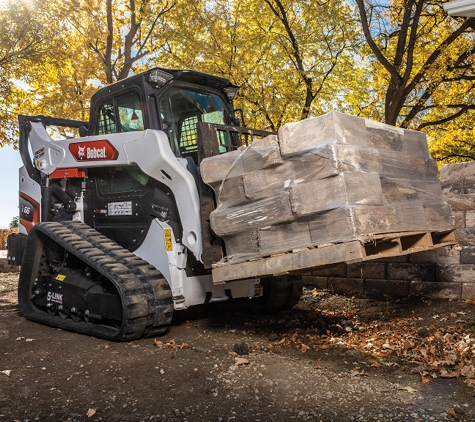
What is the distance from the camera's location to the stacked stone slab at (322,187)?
4.89m

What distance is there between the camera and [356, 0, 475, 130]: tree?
12.5 m

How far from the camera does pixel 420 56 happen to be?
16.4 metres

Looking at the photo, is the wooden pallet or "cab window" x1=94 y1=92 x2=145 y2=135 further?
"cab window" x1=94 y1=92 x2=145 y2=135

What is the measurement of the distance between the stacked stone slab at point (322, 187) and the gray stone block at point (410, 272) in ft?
5.95

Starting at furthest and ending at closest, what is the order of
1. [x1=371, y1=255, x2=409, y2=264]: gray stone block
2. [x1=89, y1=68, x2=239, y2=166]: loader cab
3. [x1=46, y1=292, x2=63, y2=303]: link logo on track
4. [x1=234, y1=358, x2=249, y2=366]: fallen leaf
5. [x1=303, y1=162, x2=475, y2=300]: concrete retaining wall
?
[x1=371, y1=255, x2=409, y2=264]: gray stone block
[x1=303, y1=162, x2=475, y2=300]: concrete retaining wall
[x1=46, y1=292, x2=63, y2=303]: link logo on track
[x1=89, y1=68, x2=239, y2=166]: loader cab
[x1=234, y1=358, x2=249, y2=366]: fallen leaf

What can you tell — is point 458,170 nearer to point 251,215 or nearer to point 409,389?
point 251,215

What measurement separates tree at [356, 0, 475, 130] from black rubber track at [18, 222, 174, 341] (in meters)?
7.92

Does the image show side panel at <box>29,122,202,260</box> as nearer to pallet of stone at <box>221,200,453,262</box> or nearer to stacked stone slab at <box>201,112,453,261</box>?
stacked stone slab at <box>201,112,453,261</box>

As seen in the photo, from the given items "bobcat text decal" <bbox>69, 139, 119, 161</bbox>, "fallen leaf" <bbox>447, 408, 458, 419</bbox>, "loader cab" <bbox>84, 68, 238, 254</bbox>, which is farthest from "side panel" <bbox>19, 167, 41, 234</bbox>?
"fallen leaf" <bbox>447, 408, 458, 419</bbox>

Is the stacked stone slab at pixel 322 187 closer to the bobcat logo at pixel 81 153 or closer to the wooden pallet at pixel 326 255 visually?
the wooden pallet at pixel 326 255

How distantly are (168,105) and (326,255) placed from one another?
9.75 feet

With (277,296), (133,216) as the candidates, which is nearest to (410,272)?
(277,296)

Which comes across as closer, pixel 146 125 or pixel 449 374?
pixel 449 374

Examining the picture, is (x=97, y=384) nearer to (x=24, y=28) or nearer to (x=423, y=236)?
(x=423, y=236)
